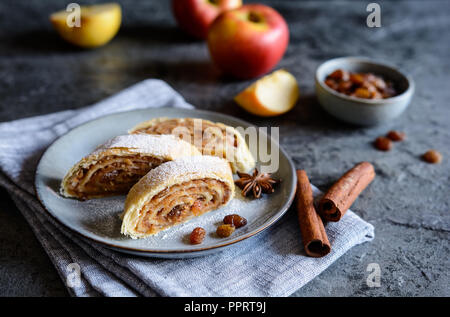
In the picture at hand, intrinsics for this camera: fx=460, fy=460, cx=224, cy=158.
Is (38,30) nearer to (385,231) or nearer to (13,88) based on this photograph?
(13,88)

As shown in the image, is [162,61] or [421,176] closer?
[421,176]

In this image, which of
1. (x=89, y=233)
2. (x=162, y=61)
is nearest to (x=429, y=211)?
(x=89, y=233)

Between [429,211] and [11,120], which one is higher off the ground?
[11,120]

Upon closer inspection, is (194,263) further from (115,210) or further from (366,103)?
(366,103)

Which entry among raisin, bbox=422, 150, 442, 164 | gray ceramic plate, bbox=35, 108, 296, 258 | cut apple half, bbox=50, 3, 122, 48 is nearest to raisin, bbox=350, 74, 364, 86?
raisin, bbox=422, 150, 442, 164

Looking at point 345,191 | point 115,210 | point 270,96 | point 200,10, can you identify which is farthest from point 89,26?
point 345,191

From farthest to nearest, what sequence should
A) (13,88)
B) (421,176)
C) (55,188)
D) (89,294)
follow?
(13,88) < (421,176) < (55,188) < (89,294)

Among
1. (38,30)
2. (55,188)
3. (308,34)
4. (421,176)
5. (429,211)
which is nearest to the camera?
(55,188)
